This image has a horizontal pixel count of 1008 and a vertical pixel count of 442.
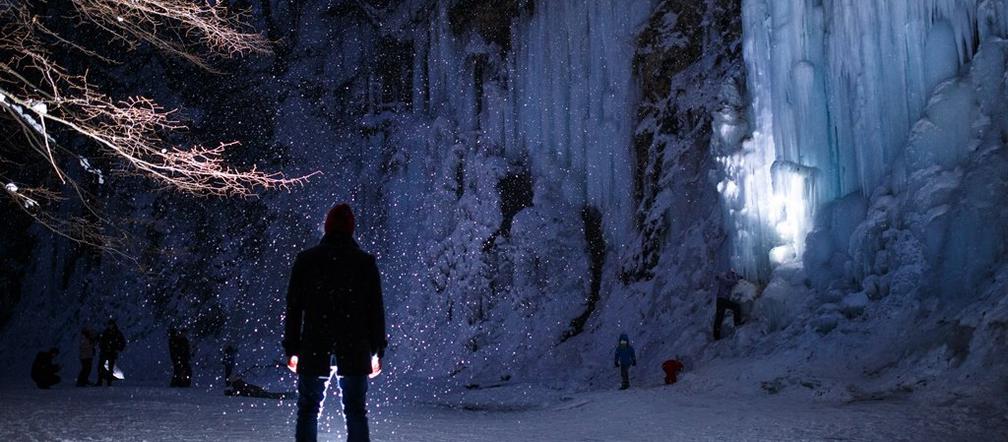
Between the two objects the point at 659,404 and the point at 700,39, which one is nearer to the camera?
the point at 659,404

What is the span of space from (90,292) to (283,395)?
71.0 feet

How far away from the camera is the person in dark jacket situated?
13.0 ft

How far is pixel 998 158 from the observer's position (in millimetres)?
9367

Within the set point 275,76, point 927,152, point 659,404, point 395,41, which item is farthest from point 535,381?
point 275,76

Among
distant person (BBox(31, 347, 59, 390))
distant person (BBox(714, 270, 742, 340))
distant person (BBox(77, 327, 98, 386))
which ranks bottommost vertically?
distant person (BBox(31, 347, 59, 390))

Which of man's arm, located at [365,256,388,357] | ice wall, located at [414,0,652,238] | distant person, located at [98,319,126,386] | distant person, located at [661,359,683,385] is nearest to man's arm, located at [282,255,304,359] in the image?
man's arm, located at [365,256,388,357]

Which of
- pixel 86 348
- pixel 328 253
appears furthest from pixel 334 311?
pixel 86 348

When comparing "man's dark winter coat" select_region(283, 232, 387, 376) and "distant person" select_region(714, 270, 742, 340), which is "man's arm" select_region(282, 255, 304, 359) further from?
"distant person" select_region(714, 270, 742, 340)

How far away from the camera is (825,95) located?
12.3 metres

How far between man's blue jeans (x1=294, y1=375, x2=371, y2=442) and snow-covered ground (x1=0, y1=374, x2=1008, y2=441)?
6.12 ft

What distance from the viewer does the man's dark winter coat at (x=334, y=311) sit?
4023mm

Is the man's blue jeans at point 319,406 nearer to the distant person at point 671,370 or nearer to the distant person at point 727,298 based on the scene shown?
the distant person at point 671,370

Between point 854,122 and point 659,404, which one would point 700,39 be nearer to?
point 854,122

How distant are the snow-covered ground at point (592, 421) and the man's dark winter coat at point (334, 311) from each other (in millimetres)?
1937
